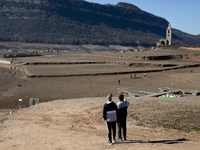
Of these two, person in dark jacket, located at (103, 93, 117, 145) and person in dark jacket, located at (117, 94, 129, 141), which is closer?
person in dark jacket, located at (103, 93, 117, 145)

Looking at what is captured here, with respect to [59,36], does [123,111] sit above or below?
below

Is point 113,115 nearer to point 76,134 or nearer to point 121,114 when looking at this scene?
point 121,114

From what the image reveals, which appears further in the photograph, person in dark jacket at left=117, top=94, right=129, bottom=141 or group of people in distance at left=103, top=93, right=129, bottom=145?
person in dark jacket at left=117, top=94, right=129, bottom=141

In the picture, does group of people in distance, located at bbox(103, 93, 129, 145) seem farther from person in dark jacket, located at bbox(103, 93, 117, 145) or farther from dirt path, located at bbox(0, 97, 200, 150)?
dirt path, located at bbox(0, 97, 200, 150)

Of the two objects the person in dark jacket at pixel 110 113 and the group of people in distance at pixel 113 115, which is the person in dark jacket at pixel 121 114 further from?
the person in dark jacket at pixel 110 113

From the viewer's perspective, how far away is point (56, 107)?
12836 mm

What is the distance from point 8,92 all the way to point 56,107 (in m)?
12.6

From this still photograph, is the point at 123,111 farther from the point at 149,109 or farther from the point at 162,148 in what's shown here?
the point at 149,109

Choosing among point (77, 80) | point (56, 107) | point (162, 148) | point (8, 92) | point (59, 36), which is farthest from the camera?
point (59, 36)

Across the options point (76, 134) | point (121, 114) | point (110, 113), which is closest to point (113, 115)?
point (110, 113)

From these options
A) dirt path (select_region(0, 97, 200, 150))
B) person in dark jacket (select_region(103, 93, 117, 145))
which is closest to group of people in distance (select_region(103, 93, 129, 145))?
person in dark jacket (select_region(103, 93, 117, 145))

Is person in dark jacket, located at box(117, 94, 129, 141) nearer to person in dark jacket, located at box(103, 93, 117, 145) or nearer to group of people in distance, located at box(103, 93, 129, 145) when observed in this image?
group of people in distance, located at box(103, 93, 129, 145)

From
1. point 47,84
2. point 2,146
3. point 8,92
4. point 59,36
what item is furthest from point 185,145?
point 59,36

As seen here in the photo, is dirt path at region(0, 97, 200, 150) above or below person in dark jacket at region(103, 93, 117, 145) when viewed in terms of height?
below
